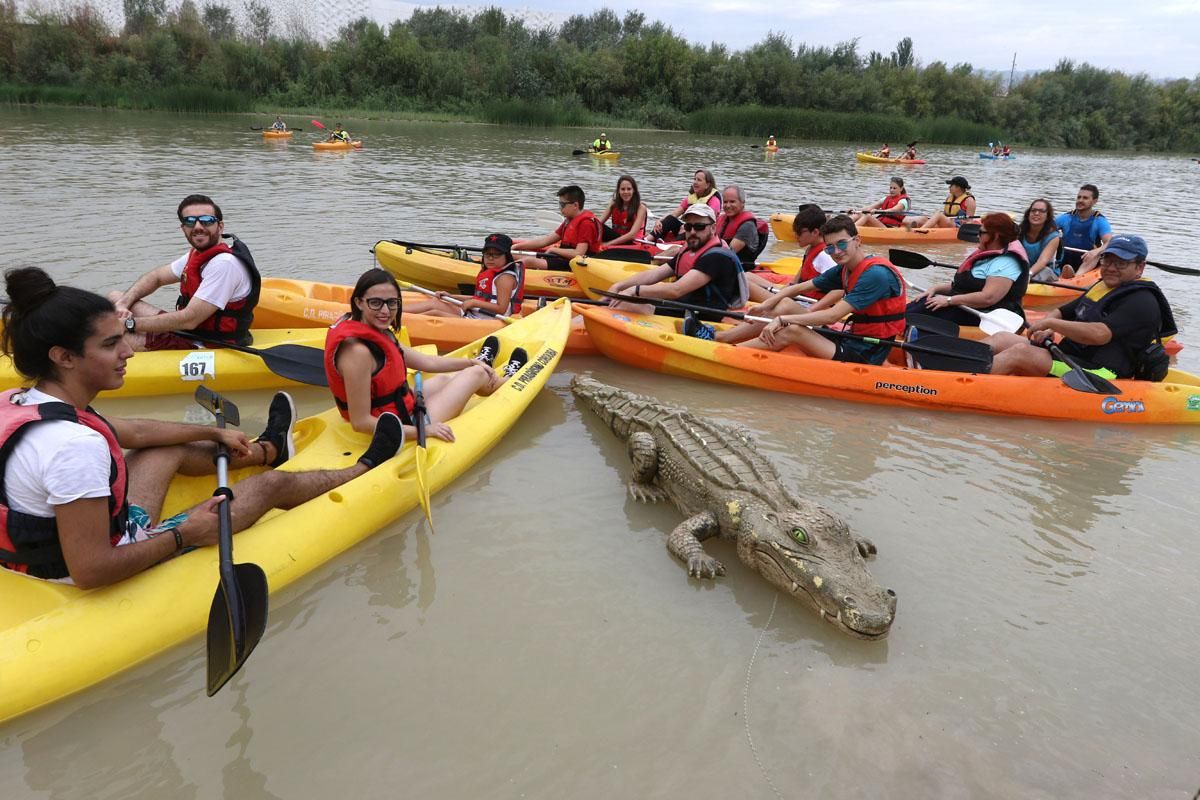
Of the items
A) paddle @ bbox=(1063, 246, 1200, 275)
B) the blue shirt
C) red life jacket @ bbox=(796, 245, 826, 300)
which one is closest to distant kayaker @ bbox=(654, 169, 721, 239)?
red life jacket @ bbox=(796, 245, 826, 300)

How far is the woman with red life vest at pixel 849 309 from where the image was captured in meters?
6.00

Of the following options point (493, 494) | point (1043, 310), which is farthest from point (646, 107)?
point (493, 494)

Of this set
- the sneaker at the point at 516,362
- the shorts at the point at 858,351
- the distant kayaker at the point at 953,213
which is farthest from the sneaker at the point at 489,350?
the distant kayaker at the point at 953,213

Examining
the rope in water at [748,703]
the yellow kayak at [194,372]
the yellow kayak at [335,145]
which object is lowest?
the rope in water at [748,703]

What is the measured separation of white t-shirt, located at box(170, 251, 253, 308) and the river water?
916mm

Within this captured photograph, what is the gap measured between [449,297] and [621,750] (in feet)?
18.0

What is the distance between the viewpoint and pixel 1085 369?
6.28m

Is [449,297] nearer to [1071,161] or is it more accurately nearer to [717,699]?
[717,699]

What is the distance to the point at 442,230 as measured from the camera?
1270 cm

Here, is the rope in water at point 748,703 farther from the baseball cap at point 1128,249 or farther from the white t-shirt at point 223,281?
the white t-shirt at point 223,281

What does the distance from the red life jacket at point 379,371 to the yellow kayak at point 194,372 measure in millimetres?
1800

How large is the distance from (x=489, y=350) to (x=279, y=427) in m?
2.25

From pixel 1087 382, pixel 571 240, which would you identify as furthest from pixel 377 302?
pixel 1087 382

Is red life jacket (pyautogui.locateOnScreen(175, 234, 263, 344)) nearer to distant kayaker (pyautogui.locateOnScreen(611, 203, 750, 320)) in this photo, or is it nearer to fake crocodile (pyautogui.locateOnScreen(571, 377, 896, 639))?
fake crocodile (pyautogui.locateOnScreen(571, 377, 896, 639))
